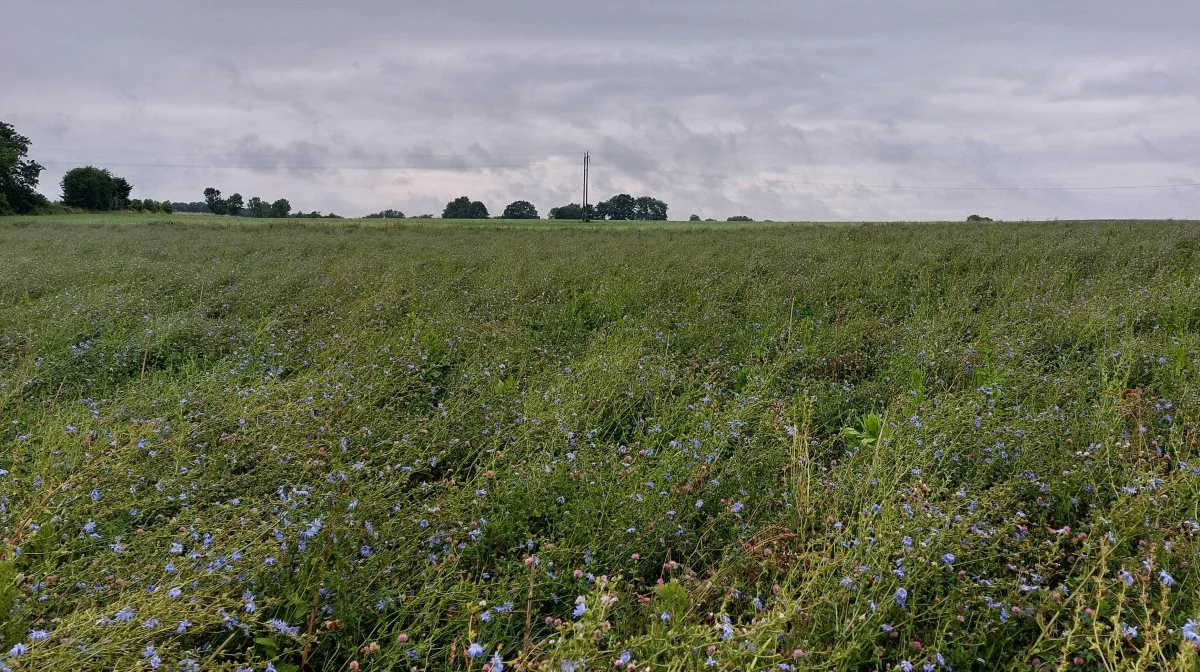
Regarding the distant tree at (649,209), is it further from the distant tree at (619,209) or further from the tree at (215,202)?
the tree at (215,202)

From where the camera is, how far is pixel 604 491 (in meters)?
3.00

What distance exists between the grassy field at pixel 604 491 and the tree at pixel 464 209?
1733 inches

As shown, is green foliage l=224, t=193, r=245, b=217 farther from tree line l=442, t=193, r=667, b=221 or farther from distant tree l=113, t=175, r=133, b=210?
tree line l=442, t=193, r=667, b=221

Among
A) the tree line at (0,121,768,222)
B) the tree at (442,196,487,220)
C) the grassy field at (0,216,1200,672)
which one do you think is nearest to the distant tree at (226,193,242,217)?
the tree line at (0,121,768,222)

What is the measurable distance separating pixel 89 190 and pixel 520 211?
46.6m

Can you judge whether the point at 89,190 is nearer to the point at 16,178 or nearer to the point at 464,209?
the point at 16,178

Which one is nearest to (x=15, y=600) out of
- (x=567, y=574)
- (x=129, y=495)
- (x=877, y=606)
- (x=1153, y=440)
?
(x=129, y=495)

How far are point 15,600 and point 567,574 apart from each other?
1.80 meters

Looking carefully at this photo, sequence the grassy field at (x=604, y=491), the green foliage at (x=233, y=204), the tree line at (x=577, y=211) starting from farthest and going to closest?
the green foliage at (x=233, y=204), the tree line at (x=577, y=211), the grassy field at (x=604, y=491)

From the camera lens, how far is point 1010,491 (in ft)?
9.09

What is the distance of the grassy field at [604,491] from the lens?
2.09 meters

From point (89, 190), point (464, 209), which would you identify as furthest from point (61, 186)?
point (464, 209)

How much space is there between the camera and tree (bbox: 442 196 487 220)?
4953 centimetres

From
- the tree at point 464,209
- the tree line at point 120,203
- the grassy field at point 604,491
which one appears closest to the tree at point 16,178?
the tree line at point 120,203
